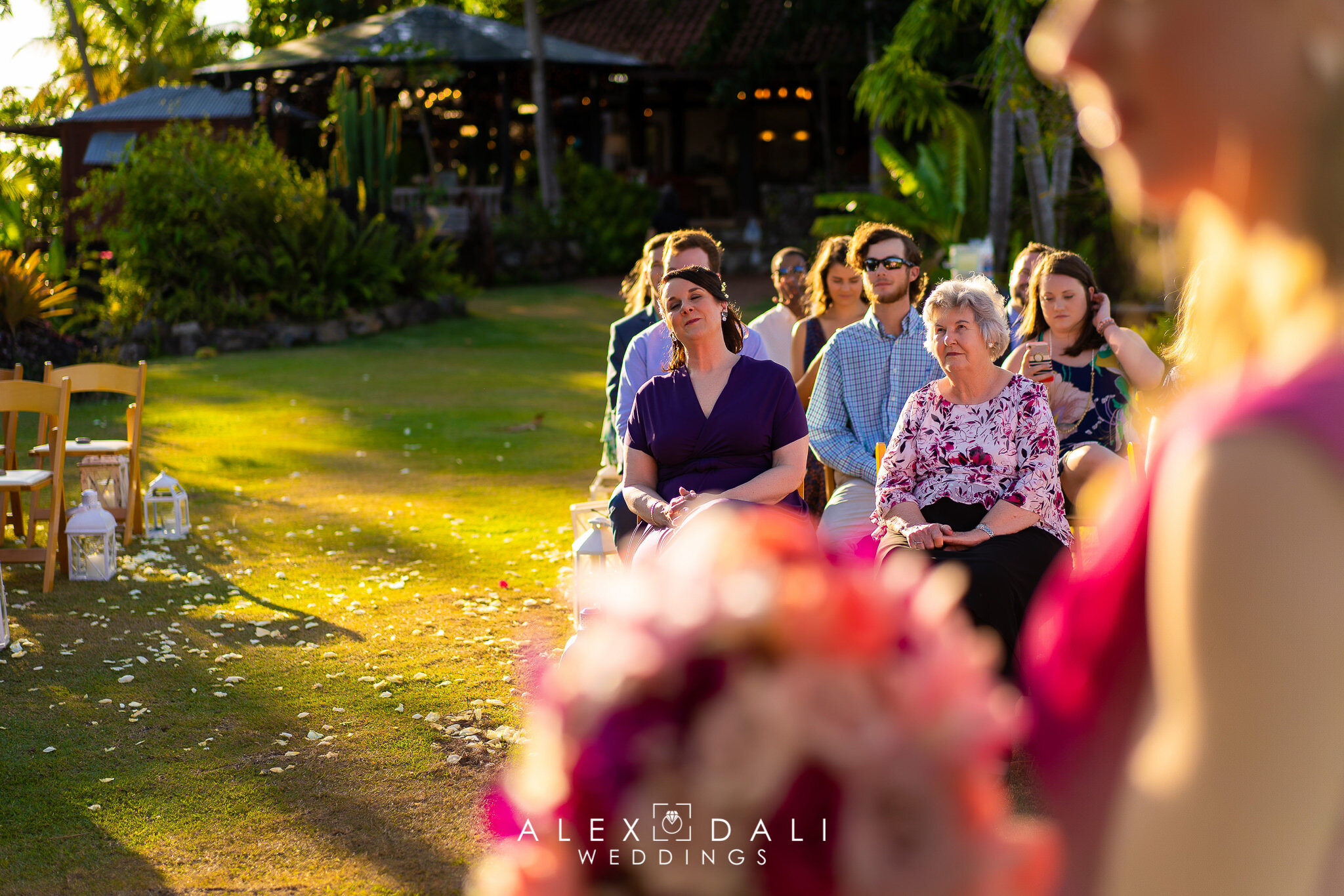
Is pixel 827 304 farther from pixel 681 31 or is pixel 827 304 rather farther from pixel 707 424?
Answer: pixel 681 31

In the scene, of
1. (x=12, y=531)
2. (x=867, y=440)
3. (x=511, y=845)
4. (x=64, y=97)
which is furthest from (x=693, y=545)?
(x=64, y=97)

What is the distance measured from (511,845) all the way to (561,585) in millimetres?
5882

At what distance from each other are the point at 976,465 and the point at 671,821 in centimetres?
430

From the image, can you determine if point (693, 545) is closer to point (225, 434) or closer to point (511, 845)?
point (511, 845)

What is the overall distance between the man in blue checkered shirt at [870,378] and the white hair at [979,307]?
795mm

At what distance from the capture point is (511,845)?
1073 mm

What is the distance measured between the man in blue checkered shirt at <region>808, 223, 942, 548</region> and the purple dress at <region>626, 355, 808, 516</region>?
1.80 ft

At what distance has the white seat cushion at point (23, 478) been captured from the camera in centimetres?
664

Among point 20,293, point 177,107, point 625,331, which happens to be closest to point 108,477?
point 625,331

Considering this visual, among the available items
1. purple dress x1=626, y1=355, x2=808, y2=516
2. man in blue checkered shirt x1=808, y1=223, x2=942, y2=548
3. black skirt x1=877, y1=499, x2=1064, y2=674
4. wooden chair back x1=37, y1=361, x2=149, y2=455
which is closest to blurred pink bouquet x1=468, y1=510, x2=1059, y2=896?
black skirt x1=877, y1=499, x2=1064, y2=674

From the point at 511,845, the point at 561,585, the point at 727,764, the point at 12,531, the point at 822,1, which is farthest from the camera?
the point at 822,1

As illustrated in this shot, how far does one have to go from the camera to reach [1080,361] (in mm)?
6180

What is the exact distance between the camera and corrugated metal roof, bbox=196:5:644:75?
85.9 ft

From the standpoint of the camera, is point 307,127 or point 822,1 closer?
point 822,1
